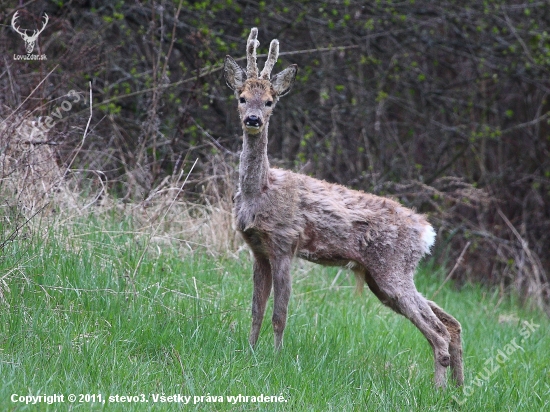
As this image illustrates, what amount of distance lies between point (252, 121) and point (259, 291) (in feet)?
4.63

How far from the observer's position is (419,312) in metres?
6.68

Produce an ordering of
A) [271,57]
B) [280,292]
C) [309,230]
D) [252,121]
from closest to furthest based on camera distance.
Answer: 1. [252,121]
2. [280,292]
3. [271,57]
4. [309,230]

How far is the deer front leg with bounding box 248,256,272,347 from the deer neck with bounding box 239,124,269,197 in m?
0.60

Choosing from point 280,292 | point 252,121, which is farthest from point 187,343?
point 252,121

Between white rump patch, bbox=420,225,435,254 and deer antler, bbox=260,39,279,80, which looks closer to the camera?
deer antler, bbox=260,39,279,80

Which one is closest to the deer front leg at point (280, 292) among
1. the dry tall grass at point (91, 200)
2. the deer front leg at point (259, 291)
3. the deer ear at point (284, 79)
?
the deer front leg at point (259, 291)

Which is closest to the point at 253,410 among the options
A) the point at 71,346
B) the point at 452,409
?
the point at 71,346

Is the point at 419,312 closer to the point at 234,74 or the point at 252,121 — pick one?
the point at 252,121

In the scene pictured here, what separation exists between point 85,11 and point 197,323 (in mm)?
5879

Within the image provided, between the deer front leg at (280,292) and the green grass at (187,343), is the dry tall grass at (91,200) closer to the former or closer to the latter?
the green grass at (187,343)

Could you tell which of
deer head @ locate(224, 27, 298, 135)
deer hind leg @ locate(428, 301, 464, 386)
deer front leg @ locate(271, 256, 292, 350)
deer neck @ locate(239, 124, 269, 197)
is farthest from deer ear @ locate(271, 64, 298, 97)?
deer hind leg @ locate(428, 301, 464, 386)

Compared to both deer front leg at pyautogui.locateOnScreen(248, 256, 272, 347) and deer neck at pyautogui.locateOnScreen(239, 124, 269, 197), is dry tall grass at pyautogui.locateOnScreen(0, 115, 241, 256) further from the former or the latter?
deer front leg at pyautogui.locateOnScreen(248, 256, 272, 347)

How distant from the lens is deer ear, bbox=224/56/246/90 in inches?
261

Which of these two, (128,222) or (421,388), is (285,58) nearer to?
(128,222)
